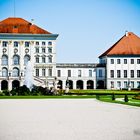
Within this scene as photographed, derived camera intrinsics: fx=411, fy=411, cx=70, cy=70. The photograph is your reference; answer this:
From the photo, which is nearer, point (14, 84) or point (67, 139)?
point (67, 139)

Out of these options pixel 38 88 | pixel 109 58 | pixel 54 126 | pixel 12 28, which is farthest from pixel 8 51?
pixel 54 126

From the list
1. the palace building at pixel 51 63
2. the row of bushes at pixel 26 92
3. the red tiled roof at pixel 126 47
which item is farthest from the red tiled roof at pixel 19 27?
the row of bushes at pixel 26 92

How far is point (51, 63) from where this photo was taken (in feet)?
226

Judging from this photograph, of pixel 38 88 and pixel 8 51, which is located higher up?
pixel 8 51

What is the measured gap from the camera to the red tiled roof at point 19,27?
6806cm

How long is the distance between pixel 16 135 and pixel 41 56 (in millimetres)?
58159

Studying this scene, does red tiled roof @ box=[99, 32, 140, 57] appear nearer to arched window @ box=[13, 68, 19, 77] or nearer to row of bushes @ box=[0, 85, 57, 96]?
arched window @ box=[13, 68, 19, 77]

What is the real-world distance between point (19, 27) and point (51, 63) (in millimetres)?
8022

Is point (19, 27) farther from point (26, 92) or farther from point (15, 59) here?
point (26, 92)

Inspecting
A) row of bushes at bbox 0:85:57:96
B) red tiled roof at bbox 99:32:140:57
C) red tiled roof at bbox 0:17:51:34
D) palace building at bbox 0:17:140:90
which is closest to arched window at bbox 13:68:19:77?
palace building at bbox 0:17:140:90

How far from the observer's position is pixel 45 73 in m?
68.5

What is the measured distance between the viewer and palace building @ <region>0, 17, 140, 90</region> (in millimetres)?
67938

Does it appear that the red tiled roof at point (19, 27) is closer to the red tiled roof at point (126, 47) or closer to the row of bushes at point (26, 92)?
the red tiled roof at point (126, 47)

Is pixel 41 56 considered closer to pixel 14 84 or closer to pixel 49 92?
pixel 14 84
